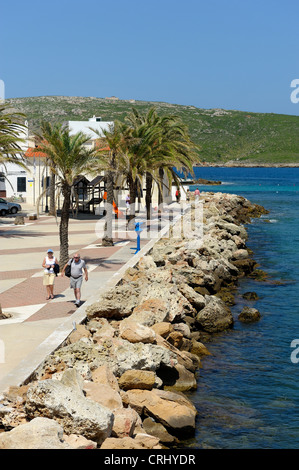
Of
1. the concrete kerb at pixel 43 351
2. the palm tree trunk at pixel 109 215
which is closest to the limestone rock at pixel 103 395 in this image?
the concrete kerb at pixel 43 351

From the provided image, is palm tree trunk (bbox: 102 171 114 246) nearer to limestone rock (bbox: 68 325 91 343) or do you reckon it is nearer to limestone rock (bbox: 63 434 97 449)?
limestone rock (bbox: 68 325 91 343)

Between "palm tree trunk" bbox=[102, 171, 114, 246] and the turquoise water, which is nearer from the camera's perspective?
the turquoise water

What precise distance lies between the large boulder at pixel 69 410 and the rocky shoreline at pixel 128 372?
0.02 m

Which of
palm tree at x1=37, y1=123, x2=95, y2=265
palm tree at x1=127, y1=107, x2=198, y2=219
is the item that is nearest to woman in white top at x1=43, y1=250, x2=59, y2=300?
palm tree at x1=37, y1=123, x2=95, y2=265

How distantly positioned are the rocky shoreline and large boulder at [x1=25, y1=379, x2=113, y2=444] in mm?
16

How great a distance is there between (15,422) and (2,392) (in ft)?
2.92

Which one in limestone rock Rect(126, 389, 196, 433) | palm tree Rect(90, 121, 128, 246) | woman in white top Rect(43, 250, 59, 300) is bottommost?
limestone rock Rect(126, 389, 196, 433)

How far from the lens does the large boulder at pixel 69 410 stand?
9.44 metres

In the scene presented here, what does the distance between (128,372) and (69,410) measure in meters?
3.20

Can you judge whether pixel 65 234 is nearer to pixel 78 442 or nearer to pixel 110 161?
pixel 110 161

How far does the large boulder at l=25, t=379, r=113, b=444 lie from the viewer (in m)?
9.44

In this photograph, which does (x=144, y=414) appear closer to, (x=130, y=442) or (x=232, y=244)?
(x=130, y=442)
